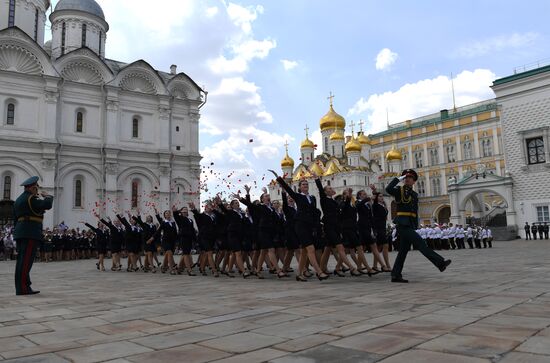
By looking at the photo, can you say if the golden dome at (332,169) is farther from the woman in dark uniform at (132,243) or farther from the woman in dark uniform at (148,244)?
the woman in dark uniform at (148,244)

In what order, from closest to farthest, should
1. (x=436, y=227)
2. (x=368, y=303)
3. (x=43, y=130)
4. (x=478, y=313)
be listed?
(x=478, y=313)
(x=368, y=303)
(x=436, y=227)
(x=43, y=130)

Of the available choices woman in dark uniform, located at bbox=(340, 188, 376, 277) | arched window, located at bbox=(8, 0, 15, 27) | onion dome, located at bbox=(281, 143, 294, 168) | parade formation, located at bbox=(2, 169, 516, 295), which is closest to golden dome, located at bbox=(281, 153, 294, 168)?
onion dome, located at bbox=(281, 143, 294, 168)

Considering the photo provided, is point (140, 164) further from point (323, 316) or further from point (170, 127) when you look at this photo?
point (323, 316)

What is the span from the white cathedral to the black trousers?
2853 cm

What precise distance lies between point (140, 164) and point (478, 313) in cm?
3457

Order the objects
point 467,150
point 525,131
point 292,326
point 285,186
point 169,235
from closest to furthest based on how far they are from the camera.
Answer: point 292,326 → point 285,186 → point 169,235 → point 525,131 → point 467,150

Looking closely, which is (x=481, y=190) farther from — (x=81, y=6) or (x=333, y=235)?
(x=81, y=6)

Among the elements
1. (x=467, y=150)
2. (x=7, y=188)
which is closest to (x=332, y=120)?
(x=467, y=150)

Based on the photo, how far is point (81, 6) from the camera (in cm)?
3947

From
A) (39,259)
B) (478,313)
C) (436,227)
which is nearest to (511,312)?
(478,313)

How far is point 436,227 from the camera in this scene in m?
25.3

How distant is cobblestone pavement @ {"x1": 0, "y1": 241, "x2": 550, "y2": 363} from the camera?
2.96 meters

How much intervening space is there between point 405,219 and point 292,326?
4272 mm

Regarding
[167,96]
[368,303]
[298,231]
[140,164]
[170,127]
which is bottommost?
[368,303]
